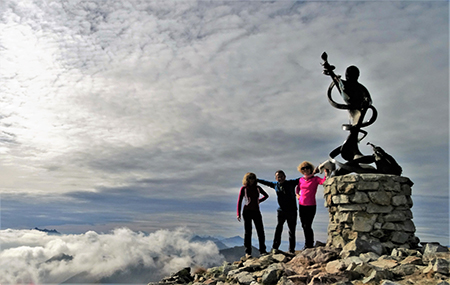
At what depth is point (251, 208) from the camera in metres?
9.73

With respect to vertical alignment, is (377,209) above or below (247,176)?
below

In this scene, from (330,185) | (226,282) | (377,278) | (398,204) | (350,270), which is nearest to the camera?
(377,278)

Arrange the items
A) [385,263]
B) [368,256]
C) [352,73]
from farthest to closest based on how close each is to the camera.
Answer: [352,73], [368,256], [385,263]

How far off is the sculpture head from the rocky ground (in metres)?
5.16

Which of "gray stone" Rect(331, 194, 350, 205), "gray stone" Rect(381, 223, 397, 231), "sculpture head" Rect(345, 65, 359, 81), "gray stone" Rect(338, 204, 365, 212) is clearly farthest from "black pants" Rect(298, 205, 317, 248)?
"sculpture head" Rect(345, 65, 359, 81)

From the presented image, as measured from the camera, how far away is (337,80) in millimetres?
10438

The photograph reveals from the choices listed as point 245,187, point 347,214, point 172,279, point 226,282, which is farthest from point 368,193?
point 172,279

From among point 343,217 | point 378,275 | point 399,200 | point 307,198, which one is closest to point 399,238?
point 399,200

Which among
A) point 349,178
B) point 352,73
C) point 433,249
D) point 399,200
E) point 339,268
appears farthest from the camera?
point 352,73

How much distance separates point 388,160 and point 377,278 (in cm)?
432

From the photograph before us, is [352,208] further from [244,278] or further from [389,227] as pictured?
[244,278]

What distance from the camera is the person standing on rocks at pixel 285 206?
9633mm

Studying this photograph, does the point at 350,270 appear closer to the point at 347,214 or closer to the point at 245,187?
the point at 347,214

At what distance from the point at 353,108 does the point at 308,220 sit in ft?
12.4
